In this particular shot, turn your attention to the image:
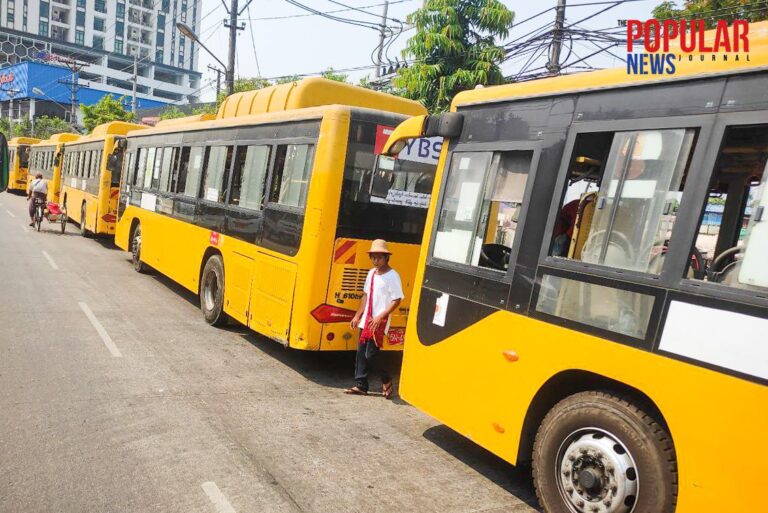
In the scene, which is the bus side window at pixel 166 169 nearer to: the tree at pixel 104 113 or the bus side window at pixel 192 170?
the bus side window at pixel 192 170

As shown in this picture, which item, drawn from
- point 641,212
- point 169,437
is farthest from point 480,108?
point 169,437

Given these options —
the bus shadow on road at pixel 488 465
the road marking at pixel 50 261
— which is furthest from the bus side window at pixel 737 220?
the road marking at pixel 50 261

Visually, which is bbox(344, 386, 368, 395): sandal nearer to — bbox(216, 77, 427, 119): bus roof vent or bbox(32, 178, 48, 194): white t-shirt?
bbox(216, 77, 427, 119): bus roof vent

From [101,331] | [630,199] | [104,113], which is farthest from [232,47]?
[104,113]

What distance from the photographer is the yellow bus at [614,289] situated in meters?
3.01

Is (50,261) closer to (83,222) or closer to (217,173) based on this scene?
(83,222)

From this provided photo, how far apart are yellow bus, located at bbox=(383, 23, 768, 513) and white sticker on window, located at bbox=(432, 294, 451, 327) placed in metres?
0.03

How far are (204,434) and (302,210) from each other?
2.85m

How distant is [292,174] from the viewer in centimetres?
720

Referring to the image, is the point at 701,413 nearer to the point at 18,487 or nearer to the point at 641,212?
the point at 641,212

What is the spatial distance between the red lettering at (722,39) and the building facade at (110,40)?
93142mm

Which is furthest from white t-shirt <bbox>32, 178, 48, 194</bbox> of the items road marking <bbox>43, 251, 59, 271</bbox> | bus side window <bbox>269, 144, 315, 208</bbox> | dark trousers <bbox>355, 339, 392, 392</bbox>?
dark trousers <bbox>355, 339, 392, 392</bbox>

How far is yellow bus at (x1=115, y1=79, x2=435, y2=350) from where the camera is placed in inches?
263

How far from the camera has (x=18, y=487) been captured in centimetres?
385
